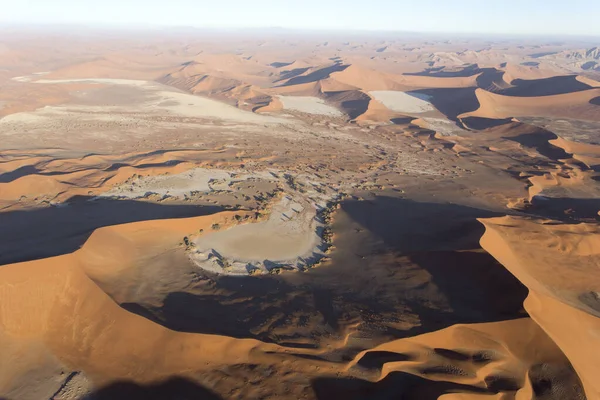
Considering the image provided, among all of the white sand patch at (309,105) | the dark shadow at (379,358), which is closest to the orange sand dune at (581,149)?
the white sand patch at (309,105)

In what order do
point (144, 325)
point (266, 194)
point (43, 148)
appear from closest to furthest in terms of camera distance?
point (144, 325), point (266, 194), point (43, 148)

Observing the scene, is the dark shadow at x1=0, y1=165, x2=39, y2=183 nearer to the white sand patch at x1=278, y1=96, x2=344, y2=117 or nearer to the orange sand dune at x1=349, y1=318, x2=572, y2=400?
the orange sand dune at x1=349, y1=318, x2=572, y2=400

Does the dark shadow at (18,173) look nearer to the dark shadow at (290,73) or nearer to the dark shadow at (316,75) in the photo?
the dark shadow at (316,75)

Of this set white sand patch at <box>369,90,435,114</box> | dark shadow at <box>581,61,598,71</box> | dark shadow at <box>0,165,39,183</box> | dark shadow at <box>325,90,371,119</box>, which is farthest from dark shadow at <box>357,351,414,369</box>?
dark shadow at <box>581,61,598,71</box>

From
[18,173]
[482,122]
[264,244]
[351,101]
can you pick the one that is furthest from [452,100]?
[18,173]

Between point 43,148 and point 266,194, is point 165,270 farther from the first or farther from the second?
point 43,148

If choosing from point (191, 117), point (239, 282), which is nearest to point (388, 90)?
point (191, 117)

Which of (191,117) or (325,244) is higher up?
(191,117)
